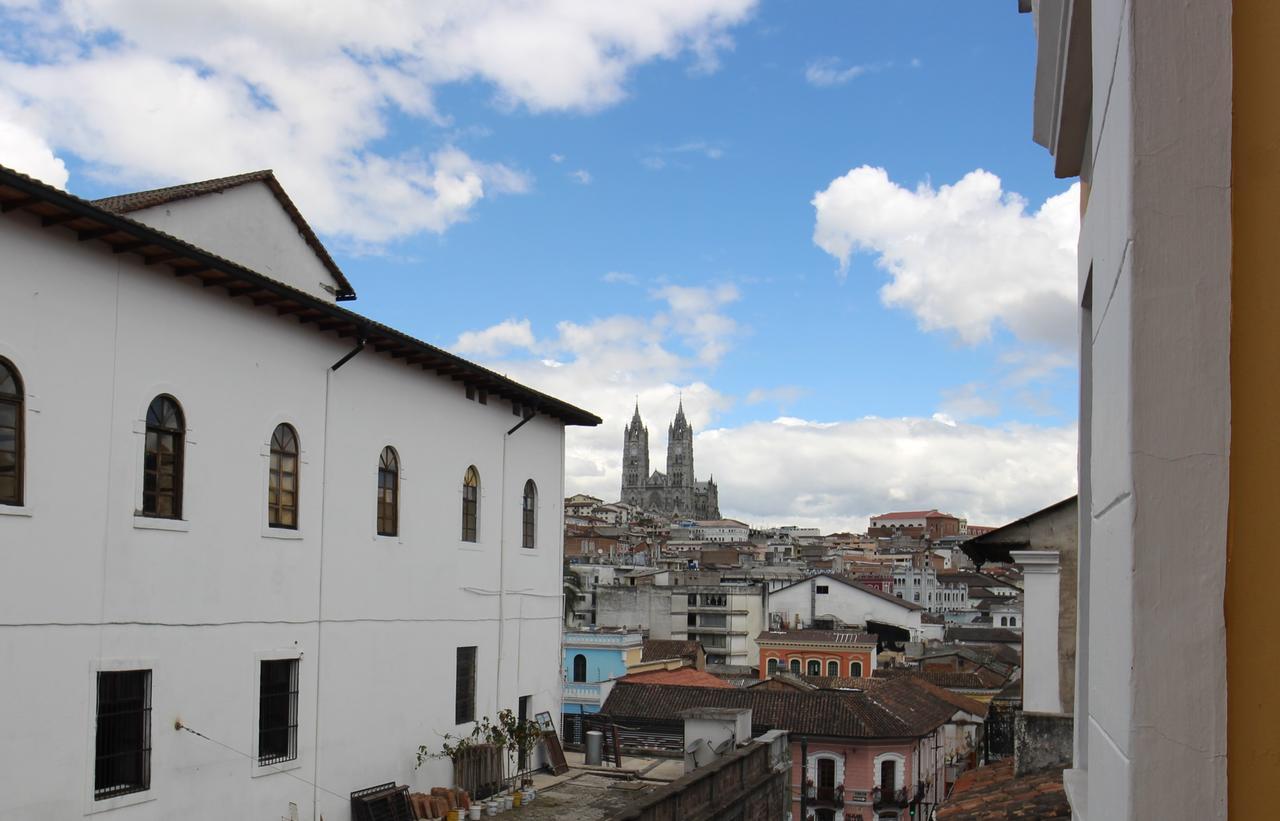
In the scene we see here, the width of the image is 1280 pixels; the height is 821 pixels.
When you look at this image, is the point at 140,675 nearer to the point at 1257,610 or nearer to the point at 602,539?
the point at 1257,610

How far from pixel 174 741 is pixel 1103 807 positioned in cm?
1130

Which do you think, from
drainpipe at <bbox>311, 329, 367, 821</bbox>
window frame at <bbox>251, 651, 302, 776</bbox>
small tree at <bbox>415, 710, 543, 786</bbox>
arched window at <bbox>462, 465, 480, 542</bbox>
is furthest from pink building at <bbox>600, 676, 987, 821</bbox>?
window frame at <bbox>251, 651, 302, 776</bbox>

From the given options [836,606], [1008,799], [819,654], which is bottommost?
[819,654]

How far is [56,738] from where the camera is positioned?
9.94 m

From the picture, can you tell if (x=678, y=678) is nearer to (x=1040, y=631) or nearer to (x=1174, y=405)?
(x=1040, y=631)

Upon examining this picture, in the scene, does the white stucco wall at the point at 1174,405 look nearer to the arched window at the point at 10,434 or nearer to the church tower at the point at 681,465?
the arched window at the point at 10,434

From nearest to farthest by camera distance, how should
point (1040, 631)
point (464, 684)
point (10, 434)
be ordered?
point (1040, 631)
point (10, 434)
point (464, 684)

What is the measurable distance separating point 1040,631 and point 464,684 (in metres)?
10.2

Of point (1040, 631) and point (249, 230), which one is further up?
point (249, 230)

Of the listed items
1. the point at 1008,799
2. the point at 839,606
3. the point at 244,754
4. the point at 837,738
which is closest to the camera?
the point at 1008,799

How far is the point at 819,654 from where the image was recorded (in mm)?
52531

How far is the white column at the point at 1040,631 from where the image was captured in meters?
8.93

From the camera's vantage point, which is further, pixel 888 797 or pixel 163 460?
pixel 888 797

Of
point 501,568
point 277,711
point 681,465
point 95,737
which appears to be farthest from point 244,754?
point 681,465
